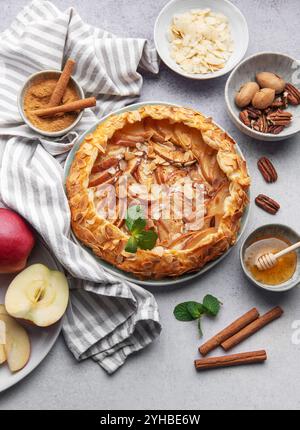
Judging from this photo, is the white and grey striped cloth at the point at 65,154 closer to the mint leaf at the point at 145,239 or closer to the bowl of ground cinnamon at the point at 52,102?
the bowl of ground cinnamon at the point at 52,102

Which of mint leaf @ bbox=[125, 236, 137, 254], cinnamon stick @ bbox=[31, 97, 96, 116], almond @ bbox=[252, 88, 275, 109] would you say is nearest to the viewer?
mint leaf @ bbox=[125, 236, 137, 254]

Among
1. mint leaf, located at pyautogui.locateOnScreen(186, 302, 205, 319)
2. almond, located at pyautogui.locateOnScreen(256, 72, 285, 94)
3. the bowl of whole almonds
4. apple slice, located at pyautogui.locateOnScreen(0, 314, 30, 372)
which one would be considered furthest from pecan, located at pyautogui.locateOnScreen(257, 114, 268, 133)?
apple slice, located at pyautogui.locateOnScreen(0, 314, 30, 372)

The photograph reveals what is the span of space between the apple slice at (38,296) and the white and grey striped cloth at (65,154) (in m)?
0.07

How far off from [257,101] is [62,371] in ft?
3.67

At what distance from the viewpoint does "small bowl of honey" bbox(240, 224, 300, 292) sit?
92.8 inches

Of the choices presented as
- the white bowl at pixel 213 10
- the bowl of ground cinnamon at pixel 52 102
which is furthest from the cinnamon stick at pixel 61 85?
the white bowl at pixel 213 10

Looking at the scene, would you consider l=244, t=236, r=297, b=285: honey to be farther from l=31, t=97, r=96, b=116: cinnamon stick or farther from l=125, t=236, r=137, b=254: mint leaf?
l=31, t=97, r=96, b=116: cinnamon stick

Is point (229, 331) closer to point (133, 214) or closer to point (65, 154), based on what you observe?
point (133, 214)

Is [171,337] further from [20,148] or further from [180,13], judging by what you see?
[180,13]

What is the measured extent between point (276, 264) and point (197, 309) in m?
0.30

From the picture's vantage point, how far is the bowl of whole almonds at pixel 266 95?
8.04 ft

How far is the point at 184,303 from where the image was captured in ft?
7.81

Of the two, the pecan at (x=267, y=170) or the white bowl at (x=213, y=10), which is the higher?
the white bowl at (x=213, y=10)

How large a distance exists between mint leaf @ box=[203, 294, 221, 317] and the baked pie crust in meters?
0.14
